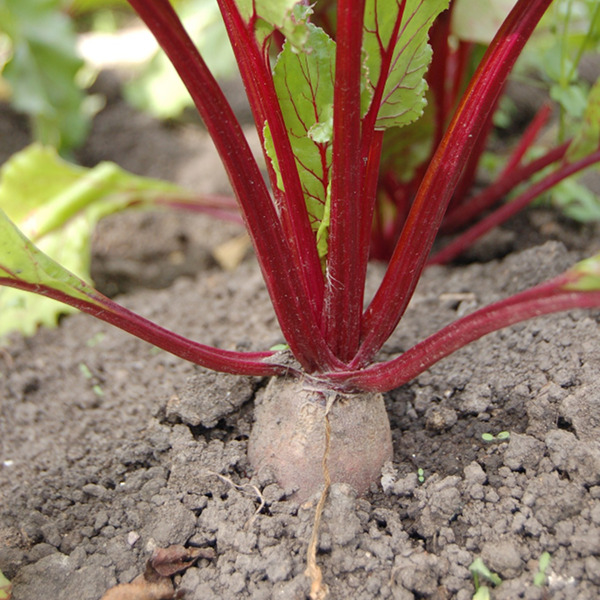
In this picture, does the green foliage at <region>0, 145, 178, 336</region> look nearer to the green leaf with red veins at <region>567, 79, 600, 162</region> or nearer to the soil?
the soil

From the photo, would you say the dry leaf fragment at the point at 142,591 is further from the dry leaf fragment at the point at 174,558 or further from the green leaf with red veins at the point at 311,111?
the green leaf with red veins at the point at 311,111

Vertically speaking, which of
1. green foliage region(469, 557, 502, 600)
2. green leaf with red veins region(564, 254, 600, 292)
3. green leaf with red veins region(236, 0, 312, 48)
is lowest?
green foliage region(469, 557, 502, 600)

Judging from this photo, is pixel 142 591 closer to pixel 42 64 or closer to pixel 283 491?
pixel 283 491

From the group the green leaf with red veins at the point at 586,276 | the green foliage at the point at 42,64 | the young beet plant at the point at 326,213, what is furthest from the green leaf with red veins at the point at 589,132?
the green foliage at the point at 42,64

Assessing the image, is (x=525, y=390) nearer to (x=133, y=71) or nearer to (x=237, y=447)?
(x=237, y=447)

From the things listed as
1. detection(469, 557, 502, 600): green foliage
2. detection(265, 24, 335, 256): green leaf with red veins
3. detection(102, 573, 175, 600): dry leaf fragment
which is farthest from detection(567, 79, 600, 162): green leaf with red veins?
detection(102, 573, 175, 600): dry leaf fragment

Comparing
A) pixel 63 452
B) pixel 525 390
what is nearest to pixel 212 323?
pixel 63 452
